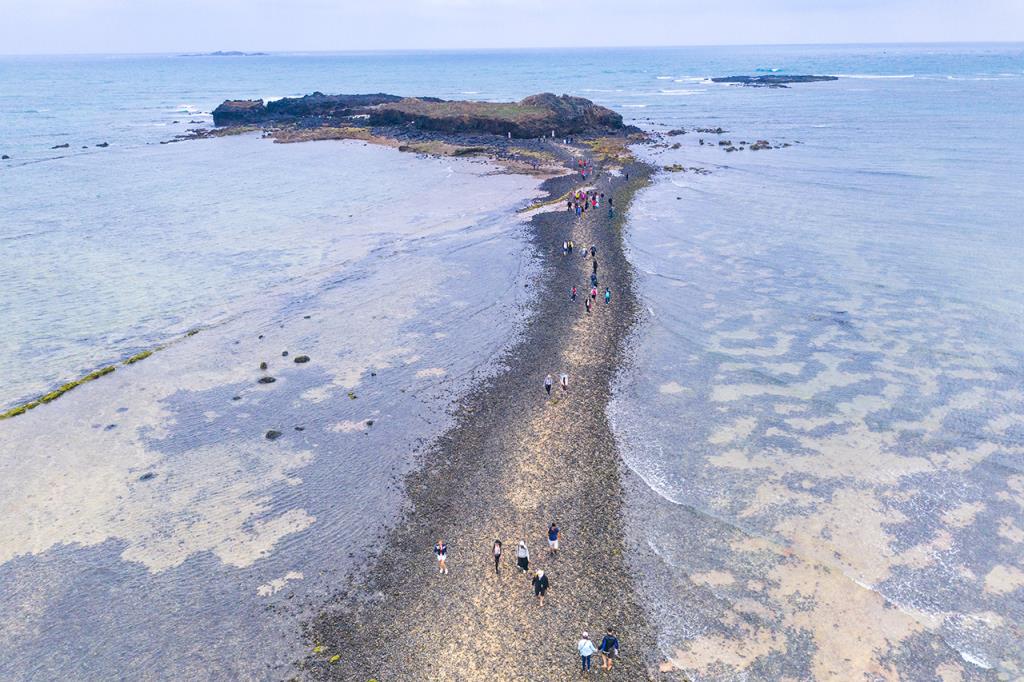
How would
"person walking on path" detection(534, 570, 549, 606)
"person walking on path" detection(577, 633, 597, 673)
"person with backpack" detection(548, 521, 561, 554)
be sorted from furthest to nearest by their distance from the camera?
"person with backpack" detection(548, 521, 561, 554)
"person walking on path" detection(534, 570, 549, 606)
"person walking on path" detection(577, 633, 597, 673)

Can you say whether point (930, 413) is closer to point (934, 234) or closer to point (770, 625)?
point (770, 625)

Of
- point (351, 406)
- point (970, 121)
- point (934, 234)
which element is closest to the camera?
point (351, 406)

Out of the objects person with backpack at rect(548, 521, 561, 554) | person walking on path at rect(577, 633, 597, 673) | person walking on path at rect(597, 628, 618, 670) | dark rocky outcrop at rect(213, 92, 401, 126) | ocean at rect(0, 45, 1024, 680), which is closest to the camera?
person walking on path at rect(577, 633, 597, 673)

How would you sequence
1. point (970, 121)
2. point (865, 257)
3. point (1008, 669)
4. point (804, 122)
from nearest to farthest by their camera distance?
point (1008, 669) → point (865, 257) → point (970, 121) → point (804, 122)

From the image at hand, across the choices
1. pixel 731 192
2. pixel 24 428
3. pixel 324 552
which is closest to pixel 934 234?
pixel 731 192

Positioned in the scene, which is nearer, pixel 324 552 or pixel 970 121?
pixel 324 552

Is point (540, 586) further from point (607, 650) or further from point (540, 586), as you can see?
point (607, 650)

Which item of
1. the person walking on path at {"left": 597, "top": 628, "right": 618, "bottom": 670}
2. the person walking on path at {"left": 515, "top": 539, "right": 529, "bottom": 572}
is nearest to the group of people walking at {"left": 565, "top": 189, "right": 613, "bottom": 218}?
the person walking on path at {"left": 515, "top": 539, "right": 529, "bottom": 572}

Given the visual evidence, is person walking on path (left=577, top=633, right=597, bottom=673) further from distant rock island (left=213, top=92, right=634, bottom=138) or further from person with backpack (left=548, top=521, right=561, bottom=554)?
distant rock island (left=213, top=92, right=634, bottom=138)
